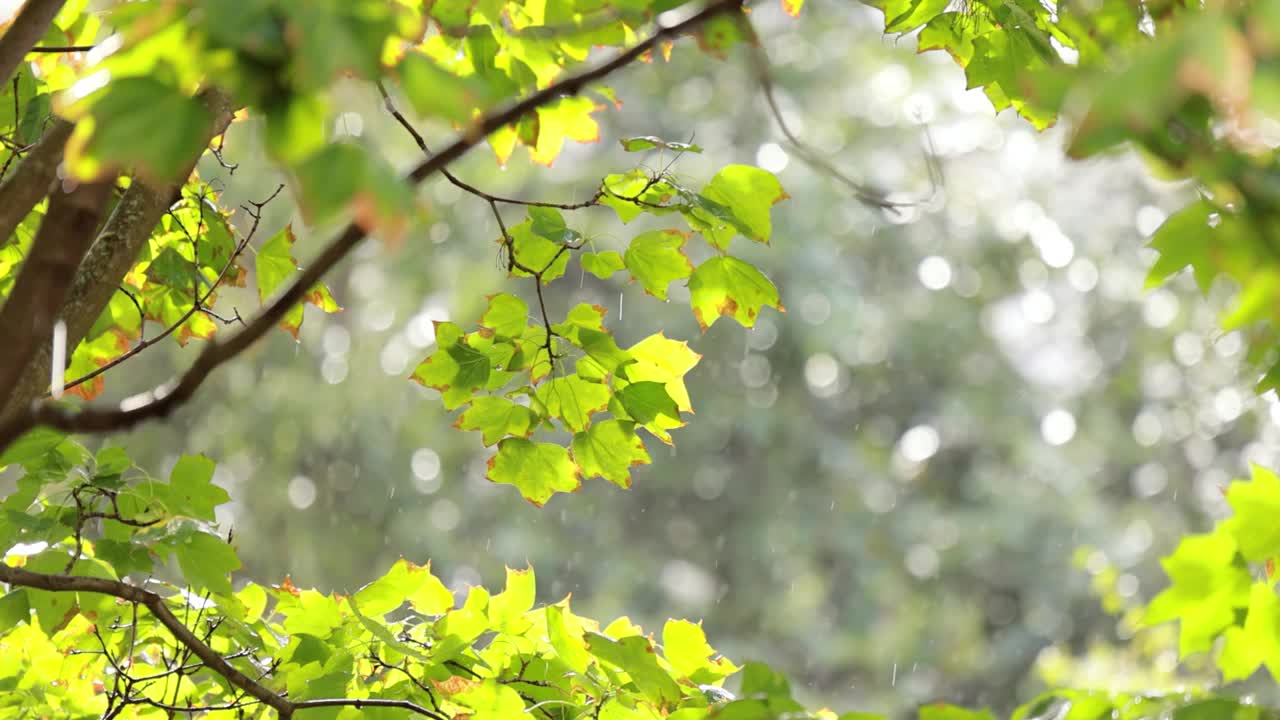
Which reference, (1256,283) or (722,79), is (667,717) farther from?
(722,79)

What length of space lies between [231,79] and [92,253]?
846 mm

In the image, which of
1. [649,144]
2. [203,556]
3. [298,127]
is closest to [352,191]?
[298,127]

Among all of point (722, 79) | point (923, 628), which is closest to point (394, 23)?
point (923, 628)

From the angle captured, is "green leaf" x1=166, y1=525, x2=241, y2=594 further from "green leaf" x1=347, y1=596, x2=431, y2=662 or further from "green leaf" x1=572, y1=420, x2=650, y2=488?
"green leaf" x1=572, y1=420, x2=650, y2=488

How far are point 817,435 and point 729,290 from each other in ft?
24.9

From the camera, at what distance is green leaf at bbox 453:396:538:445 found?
1.50 meters

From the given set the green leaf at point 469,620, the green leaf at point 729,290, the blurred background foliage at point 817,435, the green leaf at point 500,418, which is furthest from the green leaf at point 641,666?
the blurred background foliage at point 817,435

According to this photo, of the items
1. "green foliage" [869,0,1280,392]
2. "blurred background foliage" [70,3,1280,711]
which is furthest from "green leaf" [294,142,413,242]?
"blurred background foliage" [70,3,1280,711]

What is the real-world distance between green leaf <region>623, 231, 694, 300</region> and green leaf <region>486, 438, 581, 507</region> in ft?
0.85

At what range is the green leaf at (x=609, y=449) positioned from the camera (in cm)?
149

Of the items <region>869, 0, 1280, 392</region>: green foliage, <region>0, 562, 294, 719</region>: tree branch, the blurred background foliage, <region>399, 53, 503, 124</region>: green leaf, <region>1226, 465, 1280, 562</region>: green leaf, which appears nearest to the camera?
<region>869, 0, 1280, 392</region>: green foliage

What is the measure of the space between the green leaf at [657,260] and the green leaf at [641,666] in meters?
0.47

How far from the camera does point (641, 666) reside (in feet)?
4.09

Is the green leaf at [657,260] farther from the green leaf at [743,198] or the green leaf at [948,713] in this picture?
the green leaf at [948,713]
